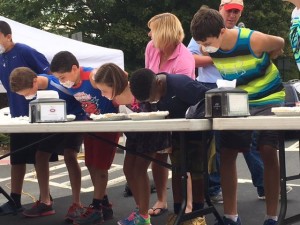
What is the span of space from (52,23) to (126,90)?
14.8 m

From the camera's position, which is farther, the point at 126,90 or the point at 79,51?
the point at 79,51

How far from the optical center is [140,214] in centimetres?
342

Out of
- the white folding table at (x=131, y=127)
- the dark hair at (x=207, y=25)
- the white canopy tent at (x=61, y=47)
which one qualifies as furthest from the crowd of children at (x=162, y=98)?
the white canopy tent at (x=61, y=47)

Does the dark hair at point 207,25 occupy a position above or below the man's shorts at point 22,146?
above

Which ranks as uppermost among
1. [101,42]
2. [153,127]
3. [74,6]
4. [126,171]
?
[74,6]

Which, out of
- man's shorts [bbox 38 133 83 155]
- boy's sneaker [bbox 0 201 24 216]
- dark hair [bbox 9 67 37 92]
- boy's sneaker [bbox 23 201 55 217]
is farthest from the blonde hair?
boy's sneaker [bbox 0 201 24 216]

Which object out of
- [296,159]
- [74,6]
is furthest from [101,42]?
[296,159]

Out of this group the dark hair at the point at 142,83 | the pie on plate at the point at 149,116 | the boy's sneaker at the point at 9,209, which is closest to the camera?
the pie on plate at the point at 149,116

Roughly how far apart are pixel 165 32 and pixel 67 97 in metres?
0.92

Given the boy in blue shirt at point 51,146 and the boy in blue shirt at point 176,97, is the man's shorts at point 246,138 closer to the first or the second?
the boy in blue shirt at point 176,97

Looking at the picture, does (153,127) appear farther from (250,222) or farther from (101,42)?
(101,42)

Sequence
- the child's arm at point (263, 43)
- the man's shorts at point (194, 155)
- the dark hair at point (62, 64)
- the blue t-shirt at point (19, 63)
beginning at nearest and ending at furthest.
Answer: the child's arm at point (263, 43)
the man's shorts at point (194, 155)
the dark hair at point (62, 64)
the blue t-shirt at point (19, 63)

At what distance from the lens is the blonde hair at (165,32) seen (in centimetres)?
354

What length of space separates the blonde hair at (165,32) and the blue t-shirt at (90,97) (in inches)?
21.2
